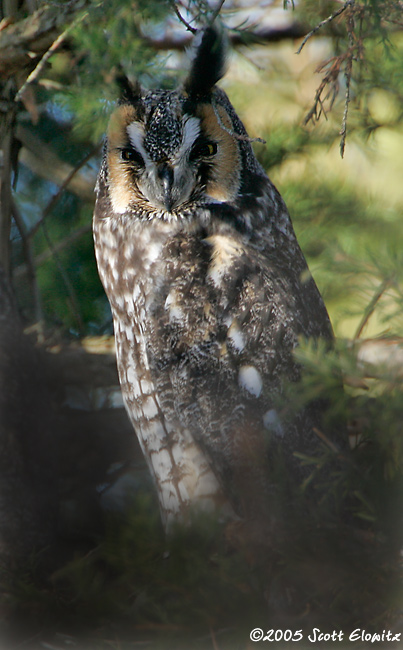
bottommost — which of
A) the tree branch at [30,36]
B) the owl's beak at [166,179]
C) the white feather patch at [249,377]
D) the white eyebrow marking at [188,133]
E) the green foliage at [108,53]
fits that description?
the white feather patch at [249,377]

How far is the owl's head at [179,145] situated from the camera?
1.05 meters

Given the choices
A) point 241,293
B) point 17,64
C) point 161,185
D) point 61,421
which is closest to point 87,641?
point 61,421

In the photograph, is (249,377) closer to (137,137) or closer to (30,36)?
(137,137)

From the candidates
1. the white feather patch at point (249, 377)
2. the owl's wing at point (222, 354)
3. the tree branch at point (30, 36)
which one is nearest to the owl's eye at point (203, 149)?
the owl's wing at point (222, 354)

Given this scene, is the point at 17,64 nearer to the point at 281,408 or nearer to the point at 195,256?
the point at 195,256

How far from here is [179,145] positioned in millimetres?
1044

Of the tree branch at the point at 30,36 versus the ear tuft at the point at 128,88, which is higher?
the tree branch at the point at 30,36

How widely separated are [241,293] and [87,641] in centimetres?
73

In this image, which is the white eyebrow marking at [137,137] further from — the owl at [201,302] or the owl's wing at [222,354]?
the owl's wing at [222,354]

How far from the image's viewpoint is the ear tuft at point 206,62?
1091 millimetres

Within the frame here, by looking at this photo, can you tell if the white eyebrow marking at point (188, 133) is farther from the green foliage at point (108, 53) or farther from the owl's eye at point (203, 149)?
the green foliage at point (108, 53)

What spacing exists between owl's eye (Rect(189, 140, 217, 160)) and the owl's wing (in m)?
0.21

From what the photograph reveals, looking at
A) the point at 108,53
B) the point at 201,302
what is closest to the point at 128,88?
the point at 108,53

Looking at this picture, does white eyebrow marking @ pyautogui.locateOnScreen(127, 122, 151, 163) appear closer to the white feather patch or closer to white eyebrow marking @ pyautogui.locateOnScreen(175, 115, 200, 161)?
white eyebrow marking @ pyautogui.locateOnScreen(175, 115, 200, 161)
